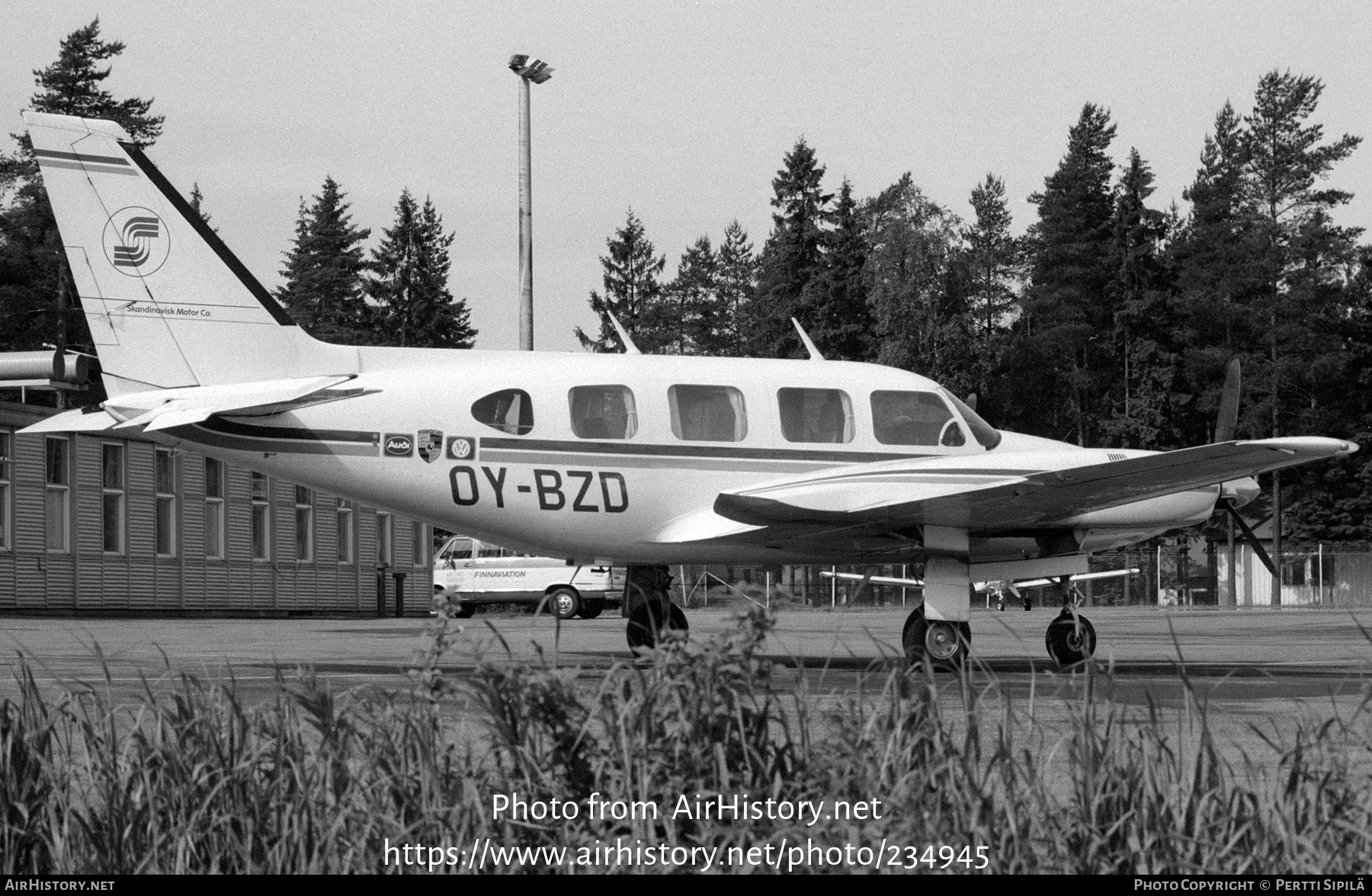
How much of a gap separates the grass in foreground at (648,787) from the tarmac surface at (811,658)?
231 millimetres

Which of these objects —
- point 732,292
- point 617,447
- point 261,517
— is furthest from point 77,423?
point 732,292

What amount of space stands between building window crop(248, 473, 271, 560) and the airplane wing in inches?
1195

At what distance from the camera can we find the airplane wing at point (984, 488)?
12812mm

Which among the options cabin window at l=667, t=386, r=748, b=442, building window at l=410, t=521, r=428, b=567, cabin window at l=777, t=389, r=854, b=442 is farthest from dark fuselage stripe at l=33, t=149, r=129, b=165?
building window at l=410, t=521, r=428, b=567

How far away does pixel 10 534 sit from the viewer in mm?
33938

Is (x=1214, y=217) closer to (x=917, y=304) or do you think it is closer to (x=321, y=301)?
(x=917, y=304)

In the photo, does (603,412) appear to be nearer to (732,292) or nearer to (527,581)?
(527,581)

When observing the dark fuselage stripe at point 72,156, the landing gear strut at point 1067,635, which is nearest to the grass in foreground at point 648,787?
the landing gear strut at point 1067,635

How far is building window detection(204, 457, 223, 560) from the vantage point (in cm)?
4009

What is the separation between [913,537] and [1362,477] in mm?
72830

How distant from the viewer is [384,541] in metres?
47.2

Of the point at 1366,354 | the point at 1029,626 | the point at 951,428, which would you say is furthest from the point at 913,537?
the point at 1366,354

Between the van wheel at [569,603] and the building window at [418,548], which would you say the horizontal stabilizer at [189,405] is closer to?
the van wheel at [569,603]

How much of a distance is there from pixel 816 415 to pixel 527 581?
30.6m
